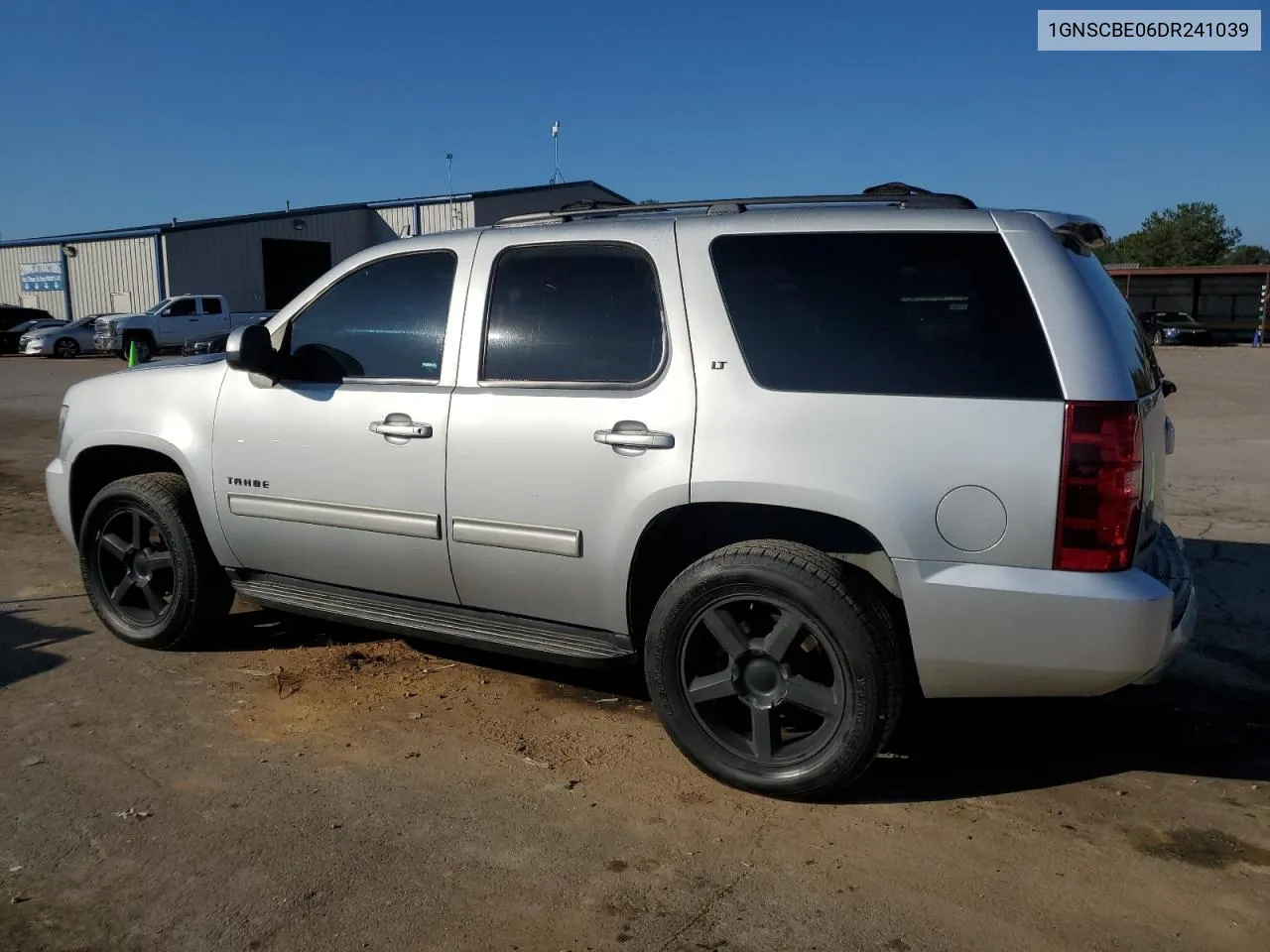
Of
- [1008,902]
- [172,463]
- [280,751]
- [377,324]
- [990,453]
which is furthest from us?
[172,463]

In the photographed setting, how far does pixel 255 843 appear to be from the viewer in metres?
3.24

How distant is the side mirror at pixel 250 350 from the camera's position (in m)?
4.28

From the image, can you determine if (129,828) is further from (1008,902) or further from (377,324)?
(1008,902)

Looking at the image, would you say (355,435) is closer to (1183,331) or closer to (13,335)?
(13,335)

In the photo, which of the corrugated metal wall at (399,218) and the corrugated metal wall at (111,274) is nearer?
the corrugated metal wall at (111,274)

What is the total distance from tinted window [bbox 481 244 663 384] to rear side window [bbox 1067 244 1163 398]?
140cm

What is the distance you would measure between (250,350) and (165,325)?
29.6 metres

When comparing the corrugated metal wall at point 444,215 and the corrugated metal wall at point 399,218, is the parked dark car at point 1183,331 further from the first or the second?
the corrugated metal wall at point 399,218

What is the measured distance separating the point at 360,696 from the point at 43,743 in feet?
3.84

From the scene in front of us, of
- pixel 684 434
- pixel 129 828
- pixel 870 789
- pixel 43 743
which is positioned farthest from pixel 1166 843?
pixel 43 743

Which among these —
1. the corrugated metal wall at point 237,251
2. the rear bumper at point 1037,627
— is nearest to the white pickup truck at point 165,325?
the corrugated metal wall at point 237,251

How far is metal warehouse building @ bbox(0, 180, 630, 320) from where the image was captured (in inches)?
1469

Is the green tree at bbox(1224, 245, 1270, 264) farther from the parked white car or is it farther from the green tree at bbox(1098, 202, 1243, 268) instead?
the parked white car

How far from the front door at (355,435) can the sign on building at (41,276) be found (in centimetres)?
4220
